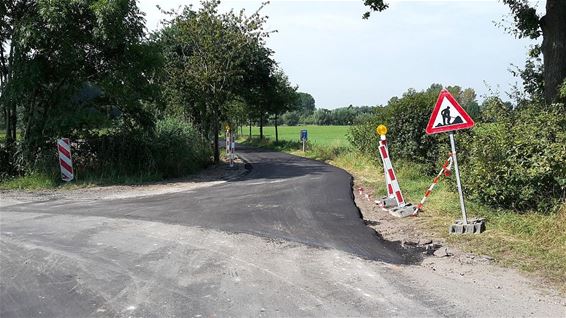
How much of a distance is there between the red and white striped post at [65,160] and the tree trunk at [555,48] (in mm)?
13499

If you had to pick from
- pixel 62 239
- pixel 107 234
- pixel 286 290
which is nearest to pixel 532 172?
pixel 286 290

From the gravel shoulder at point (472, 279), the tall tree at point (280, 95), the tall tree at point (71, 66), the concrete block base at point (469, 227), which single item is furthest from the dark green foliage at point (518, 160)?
the tall tree at point (280, 95)

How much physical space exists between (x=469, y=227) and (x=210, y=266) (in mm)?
4096

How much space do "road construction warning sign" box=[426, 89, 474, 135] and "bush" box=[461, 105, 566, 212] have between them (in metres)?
0.92

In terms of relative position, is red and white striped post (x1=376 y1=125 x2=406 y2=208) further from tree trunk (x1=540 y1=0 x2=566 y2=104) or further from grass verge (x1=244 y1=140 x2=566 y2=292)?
tree trunk (x1=540 y1=0 x2=566 y2=104)

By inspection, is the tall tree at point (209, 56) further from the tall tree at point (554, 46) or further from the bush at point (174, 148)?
the tall tree at point (554, 46)

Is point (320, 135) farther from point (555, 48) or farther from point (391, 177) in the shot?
point (391, 177)

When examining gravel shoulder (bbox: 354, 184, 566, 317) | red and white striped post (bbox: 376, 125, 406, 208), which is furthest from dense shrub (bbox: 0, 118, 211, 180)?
gravel shoulder (bbox: 354, 184, 566, 317)

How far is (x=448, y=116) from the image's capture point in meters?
8.27

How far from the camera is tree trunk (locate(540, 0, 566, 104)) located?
1200cm

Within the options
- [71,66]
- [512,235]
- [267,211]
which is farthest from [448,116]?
[71,66]

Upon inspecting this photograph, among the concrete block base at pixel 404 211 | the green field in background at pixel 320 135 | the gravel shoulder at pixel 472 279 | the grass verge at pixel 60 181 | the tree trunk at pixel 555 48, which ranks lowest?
the gravel shoulder at pixel 472 279

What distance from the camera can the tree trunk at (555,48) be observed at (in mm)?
12000

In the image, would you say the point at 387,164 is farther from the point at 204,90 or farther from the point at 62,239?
the point at 204,90
